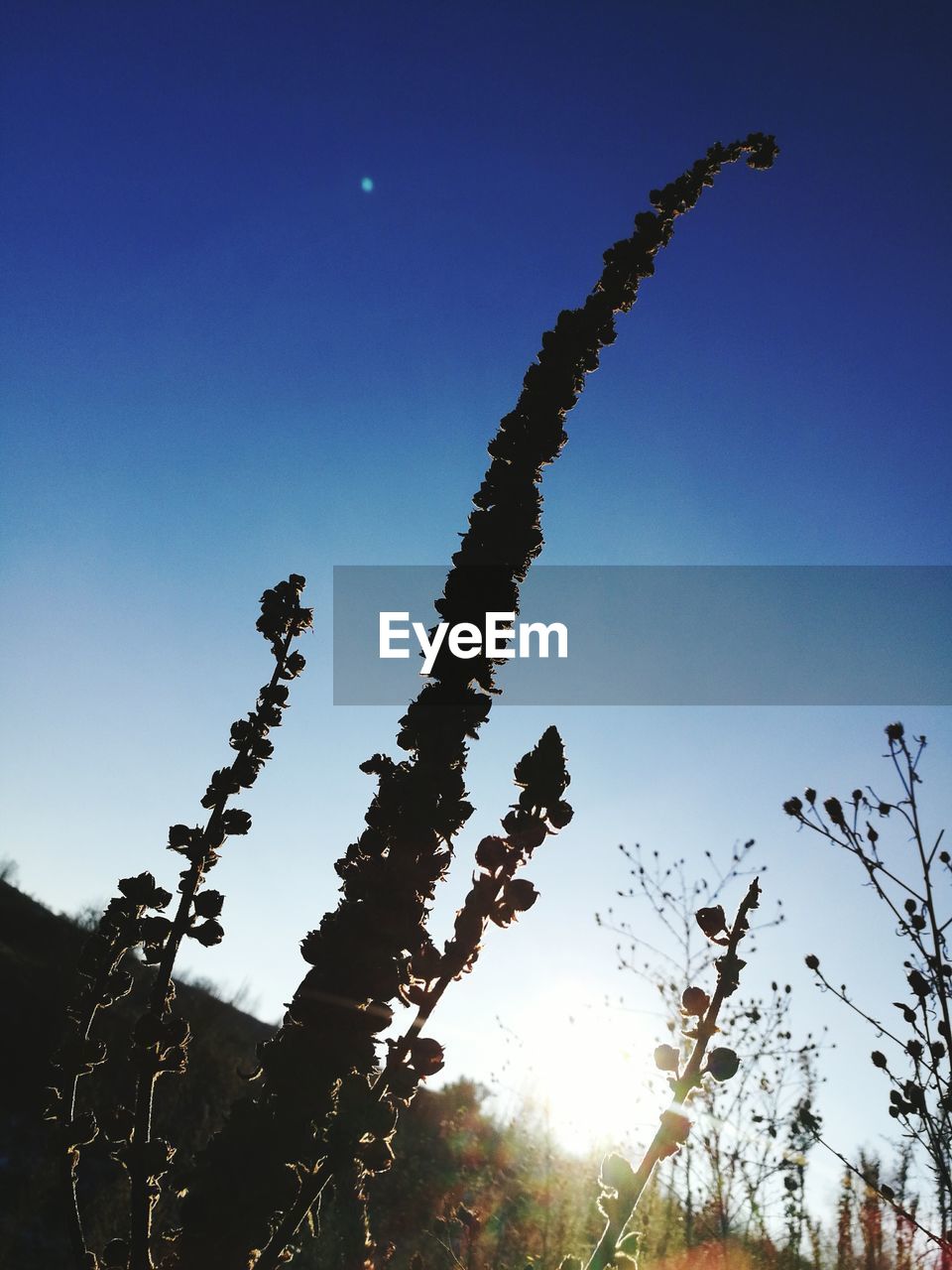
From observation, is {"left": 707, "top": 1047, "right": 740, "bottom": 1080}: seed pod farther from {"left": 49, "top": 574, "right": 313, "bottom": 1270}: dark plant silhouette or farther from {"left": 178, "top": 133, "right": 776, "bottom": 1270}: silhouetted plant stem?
{"left": 49, "top": 574, "right": 313, "bottom": 1270}: dark plant silhouette

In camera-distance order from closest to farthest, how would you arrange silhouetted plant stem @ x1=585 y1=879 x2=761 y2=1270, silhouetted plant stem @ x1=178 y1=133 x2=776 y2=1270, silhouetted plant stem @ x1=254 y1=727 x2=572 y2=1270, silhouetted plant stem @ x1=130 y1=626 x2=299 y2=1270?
silhouetted plant stem @ x1=585 y1=879 x2=761 y2=1270
silhouetted plant stem @ x1=254 y1=727 x2=572 y2=1270
silhouetted plant stem @ x1=130 y1=626 x2=299 y2=1270
silhouetted plant stem @ x1=178 y1=133 x2=776 y2=1270

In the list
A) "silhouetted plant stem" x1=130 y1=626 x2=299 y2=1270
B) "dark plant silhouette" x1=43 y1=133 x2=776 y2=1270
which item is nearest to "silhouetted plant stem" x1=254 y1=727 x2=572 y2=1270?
"dark plant silhouette" x1=43 y1=133 x2=776 y2=1270

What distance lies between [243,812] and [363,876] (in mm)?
598

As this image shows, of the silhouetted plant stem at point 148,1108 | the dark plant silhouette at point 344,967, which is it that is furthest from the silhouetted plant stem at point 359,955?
the silhouetted plant stem at point 148,1108

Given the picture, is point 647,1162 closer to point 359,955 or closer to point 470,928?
point 470,928

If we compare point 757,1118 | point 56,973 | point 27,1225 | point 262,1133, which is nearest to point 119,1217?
point 27,1225

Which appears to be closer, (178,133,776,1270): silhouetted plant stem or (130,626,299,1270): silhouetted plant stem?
(130,626,299,1270): silhouetted plant stem

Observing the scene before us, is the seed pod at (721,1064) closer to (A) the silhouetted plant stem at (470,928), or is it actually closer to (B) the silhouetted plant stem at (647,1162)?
(B) the silhouetted plant stem at (647,1162)

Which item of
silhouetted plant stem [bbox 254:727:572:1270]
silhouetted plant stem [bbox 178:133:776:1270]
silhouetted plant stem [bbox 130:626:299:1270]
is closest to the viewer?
silhouetted plant stem [bbox 254:727:572:1270]

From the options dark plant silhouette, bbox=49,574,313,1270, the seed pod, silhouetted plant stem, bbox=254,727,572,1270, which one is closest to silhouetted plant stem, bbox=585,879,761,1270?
the seed pod

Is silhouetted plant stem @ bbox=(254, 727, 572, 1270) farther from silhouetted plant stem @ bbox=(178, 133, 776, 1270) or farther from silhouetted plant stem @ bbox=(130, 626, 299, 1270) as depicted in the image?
silhouetted plant stem @ bbox=(130, 626, 299, 1270)

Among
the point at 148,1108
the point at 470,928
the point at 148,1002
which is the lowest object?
the point at 148,1108

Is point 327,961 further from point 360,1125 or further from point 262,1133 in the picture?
point 360,1125

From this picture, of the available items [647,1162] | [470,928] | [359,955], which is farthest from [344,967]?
[647,1162]
